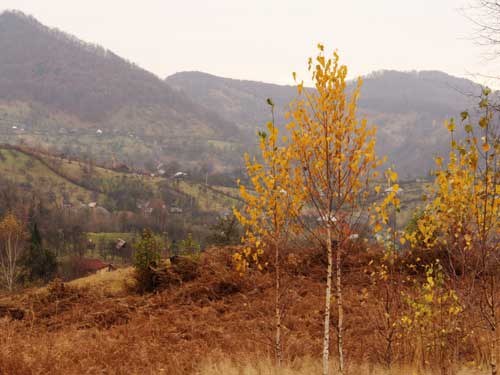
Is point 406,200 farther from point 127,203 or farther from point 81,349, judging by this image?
point 81,349

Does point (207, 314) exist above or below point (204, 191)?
above

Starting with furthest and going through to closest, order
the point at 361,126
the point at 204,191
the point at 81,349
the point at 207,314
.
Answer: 1. the point at 204,191
2. the point at 207,314
3. the point at 81,349
4. the point at 361,126

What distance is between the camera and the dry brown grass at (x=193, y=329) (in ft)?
22.6

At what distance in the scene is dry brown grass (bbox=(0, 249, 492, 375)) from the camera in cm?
688

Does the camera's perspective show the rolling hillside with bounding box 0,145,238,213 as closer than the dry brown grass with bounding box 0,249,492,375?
No

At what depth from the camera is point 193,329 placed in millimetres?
9336

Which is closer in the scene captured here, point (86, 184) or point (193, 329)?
point (193, 329)

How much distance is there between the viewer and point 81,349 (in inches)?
303

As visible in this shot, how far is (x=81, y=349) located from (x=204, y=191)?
118m

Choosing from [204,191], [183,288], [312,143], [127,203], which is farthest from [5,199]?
[312,143]

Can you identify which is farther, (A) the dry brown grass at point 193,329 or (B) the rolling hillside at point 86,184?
(B) the rolling hillside at point 86,184

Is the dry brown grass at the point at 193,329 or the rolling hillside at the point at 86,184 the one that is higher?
the dry brown grass at the point at 193,329

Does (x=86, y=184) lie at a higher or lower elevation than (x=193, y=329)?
lower

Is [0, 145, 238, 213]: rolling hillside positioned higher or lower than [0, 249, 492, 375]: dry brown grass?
lower
